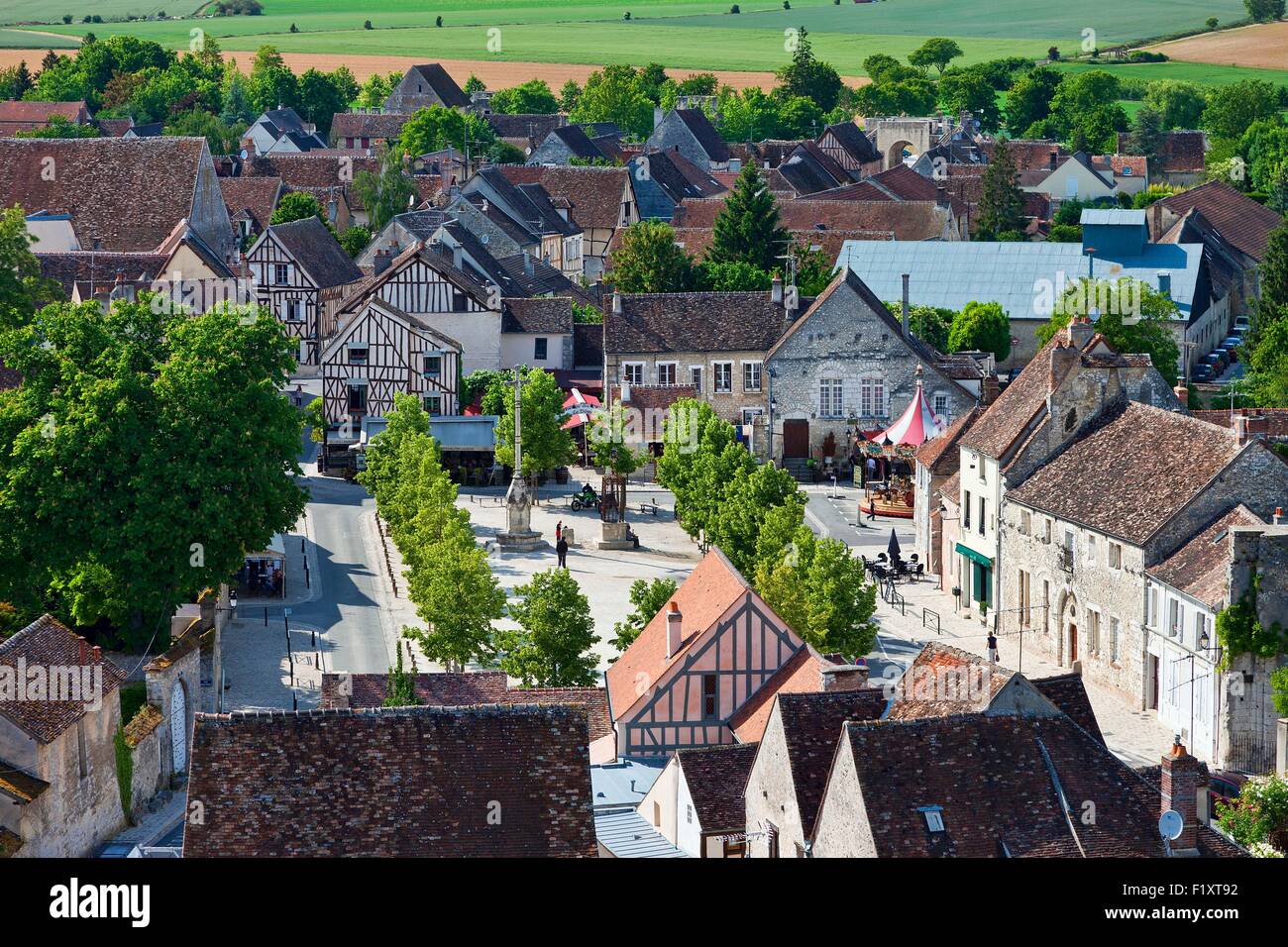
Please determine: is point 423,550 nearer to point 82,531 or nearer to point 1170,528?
point 82,531

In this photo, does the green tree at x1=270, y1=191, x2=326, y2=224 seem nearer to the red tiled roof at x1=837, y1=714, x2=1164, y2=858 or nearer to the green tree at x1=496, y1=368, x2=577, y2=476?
the green tree at x1=496, y1=368, x2=577, y2=476

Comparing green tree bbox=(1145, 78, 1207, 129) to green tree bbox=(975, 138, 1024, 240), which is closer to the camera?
green tree bbox=(975, 138, 1024, 240)

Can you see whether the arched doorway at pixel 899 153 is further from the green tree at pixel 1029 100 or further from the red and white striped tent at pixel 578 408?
the red and white striped tent at pixel 578 408

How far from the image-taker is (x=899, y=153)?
580 ft

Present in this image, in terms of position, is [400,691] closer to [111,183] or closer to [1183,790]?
[1183,790]

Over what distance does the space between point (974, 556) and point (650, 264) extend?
→ 4738 centimetres

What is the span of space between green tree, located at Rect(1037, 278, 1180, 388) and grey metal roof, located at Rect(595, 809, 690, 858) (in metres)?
42.6

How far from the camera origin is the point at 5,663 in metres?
39.5

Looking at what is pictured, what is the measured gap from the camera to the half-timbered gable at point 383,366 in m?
80.4

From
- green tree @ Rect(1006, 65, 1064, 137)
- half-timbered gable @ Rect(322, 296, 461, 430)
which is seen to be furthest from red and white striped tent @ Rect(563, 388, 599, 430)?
green tree @ Rect(1006, 65, 1064, 137)

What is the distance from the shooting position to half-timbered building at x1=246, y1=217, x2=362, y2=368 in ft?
305
